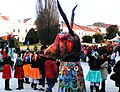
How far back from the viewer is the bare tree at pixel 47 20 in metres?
40.9

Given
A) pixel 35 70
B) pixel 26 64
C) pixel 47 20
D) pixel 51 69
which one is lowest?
pixel 35 70

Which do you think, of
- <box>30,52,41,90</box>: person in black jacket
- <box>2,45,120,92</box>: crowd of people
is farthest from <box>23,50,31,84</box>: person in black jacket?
<box>30,52,41,90</box>: person in black jacket

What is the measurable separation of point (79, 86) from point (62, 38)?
2.34ft

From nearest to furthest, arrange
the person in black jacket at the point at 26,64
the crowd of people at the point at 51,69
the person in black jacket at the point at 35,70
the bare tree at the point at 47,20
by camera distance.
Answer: the crowd of people at the point at 51,69, the person in black jacket at the point at 35,70, the person in black jacket at the point at 26,64, the bare tree at the point at 47,20

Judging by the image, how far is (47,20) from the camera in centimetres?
4238

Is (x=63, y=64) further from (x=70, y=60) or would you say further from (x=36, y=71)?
Result: (x=36, y=71)

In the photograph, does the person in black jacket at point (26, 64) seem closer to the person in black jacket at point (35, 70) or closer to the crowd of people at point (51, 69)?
the crowd of people at point (51, 69)

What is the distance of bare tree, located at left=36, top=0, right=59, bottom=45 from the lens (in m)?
40.9

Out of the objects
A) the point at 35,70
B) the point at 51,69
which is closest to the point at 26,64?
the point at 35,70

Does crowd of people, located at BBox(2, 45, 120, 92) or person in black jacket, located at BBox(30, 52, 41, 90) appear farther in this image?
person in black jacket, located at BBox(30, 52, 41, 90)

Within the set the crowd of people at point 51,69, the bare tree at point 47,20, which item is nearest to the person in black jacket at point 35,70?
the crowd of people at point 51,69

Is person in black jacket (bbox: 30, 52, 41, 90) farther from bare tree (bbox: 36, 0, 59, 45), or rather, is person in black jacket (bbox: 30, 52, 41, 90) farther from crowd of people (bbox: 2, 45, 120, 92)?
bare tree (bbox: 36, 0, 59, 45)

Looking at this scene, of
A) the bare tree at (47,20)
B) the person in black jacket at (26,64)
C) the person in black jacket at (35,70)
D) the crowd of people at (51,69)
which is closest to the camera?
the crowd of people at (51,69)

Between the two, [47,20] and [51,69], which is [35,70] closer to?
[51,69]
